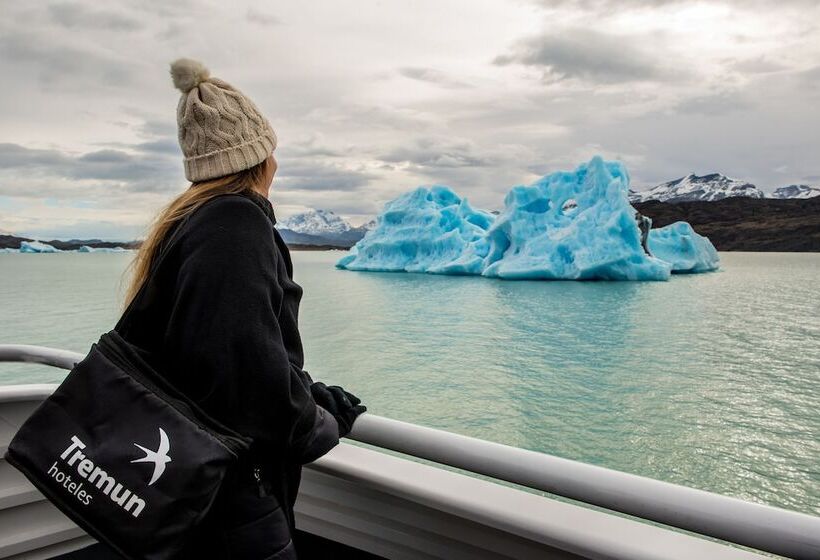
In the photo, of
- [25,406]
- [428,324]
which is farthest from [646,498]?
[428,324]

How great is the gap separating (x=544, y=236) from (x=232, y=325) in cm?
1967

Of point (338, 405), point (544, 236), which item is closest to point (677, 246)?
point (544, 236)

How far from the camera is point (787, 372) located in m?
8.73

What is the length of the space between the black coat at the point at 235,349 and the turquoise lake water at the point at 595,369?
33cm

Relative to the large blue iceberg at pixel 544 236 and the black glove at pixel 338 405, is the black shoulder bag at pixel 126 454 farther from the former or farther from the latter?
the large blue iceberg at pixel 544 236

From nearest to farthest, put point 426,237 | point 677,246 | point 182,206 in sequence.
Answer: point 182,206, point 426,237, point 677,246

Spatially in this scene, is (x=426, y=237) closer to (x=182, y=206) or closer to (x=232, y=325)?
(x=182, y=206)

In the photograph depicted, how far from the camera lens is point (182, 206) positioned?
808 mm

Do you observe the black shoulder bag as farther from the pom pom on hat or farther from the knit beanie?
the pom pom on hat

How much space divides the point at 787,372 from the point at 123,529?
10023 mm

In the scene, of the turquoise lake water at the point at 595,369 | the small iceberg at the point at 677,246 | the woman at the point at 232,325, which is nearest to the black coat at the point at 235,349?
the woman at the point at 232,325

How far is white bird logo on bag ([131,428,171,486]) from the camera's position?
0.67 meters

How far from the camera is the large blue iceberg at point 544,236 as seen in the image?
1862 centimetres

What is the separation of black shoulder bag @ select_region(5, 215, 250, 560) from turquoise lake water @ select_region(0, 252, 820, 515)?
34 centimetres
